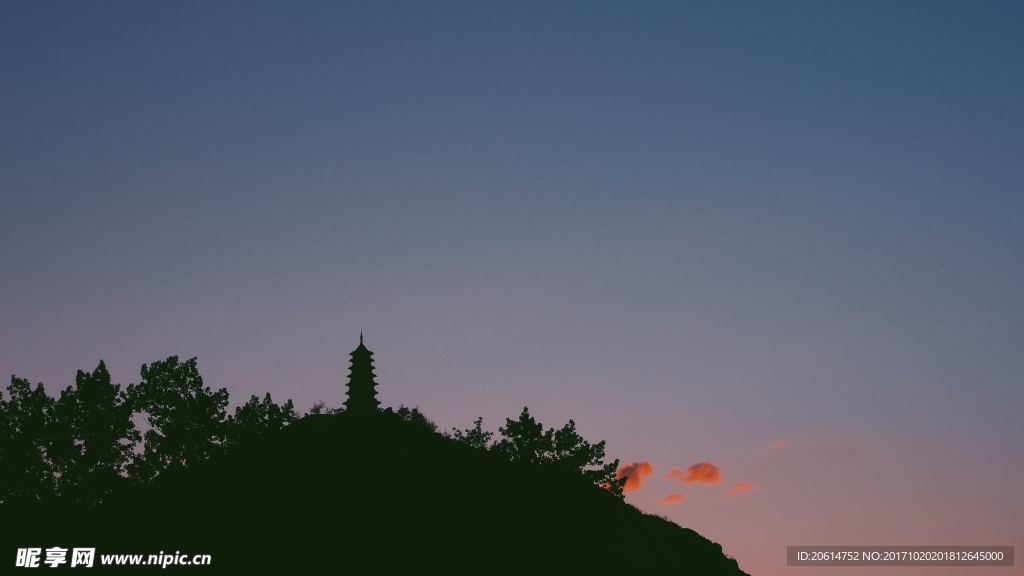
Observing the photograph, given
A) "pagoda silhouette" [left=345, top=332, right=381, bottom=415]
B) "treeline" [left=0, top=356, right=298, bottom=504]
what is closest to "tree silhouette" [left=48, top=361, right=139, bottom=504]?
"treeline" [left=0, top=356, right=298, bottom=504]

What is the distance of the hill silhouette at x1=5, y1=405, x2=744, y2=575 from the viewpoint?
135 feet

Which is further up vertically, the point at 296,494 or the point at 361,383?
the point at 361,383

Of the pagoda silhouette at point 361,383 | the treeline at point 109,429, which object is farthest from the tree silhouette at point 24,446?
the pagoda silhouette at point 361,383

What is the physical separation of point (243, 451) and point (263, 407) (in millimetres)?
14058

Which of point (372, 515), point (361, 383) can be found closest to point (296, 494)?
point (372, 515)

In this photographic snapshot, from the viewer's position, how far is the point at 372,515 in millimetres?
43938

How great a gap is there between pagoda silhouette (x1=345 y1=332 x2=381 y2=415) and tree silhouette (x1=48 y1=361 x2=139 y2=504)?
52.6ft

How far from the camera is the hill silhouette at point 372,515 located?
4122cm

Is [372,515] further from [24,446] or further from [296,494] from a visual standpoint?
[24,446]

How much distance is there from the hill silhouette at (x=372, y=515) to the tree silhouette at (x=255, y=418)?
9997 mm

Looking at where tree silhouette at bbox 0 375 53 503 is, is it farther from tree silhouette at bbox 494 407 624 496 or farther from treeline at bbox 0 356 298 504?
tree silhouette at bbox 494 407 624 496

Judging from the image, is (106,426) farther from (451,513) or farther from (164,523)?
(451,513)

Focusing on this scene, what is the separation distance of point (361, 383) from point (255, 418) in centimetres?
831

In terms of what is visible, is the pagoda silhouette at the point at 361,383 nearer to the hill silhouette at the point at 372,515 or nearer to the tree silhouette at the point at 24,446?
the hill silhouette at the point at 372,515
